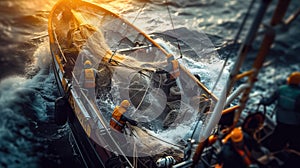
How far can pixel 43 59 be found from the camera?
37.2ft

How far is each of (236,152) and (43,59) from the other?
30.5ft

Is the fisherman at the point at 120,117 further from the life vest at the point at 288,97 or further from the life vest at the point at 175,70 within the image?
the life vest at the point at 288,97

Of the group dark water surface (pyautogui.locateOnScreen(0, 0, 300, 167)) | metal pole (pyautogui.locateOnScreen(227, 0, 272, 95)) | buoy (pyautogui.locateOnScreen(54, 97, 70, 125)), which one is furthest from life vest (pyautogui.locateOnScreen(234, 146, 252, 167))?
buoy (pyautogui.locateOnScreen(54, 97, 70, 125))

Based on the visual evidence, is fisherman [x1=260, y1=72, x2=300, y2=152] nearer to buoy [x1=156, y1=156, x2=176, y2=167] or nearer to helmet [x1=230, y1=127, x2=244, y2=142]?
helmet [x1=230, y1=127, x2=244, y2=142]

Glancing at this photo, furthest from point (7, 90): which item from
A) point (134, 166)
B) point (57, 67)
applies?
point (134, 166)

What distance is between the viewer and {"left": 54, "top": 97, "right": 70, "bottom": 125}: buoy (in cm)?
767

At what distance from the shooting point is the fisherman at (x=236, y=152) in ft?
13.3

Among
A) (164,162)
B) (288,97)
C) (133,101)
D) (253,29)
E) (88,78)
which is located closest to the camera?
(253,29)

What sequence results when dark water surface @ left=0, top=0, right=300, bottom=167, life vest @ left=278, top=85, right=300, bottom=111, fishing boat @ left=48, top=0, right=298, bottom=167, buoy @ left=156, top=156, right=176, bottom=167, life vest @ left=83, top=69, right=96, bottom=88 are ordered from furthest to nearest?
dark water surface @ left=0, top=0, right=300, bottom=167 < life vest @ left=83, top=69, right=96, bottom=88 < fishing boat @ left=48, top=0, right=298, bottom=167 < buoy @ left=156, top=156, right=176, bottom=167 < life vest @ left=278, top=85, right=300, bottom=111

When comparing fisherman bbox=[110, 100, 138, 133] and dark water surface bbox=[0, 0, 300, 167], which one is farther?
dark water surface bbox=[0, 0, 300, 167]

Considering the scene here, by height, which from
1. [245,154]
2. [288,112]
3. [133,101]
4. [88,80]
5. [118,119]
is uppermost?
[288,112]

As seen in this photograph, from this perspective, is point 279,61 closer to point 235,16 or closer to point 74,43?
point 235,16

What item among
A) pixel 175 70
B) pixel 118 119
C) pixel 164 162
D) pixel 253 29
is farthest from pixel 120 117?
pixel 253 29

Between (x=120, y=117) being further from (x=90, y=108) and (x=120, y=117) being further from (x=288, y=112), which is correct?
(x=288, y=112)
